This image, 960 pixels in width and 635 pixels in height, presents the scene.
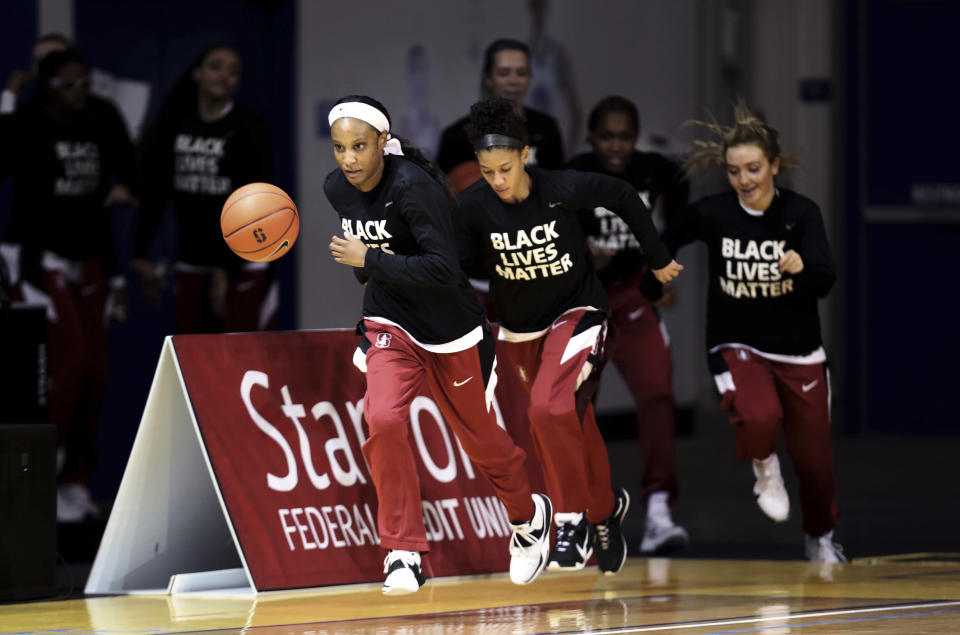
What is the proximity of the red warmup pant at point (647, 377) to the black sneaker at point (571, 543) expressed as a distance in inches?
63.8

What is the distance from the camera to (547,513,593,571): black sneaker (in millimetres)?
7680

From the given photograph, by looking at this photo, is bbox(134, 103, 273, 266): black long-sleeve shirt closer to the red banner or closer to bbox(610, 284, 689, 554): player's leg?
bbox(610, 284, 689, 554): player's leg

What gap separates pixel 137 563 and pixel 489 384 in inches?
67.0

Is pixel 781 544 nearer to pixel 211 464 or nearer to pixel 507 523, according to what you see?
pixel 507 523

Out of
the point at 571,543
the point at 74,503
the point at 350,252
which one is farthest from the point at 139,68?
the point at 571,543

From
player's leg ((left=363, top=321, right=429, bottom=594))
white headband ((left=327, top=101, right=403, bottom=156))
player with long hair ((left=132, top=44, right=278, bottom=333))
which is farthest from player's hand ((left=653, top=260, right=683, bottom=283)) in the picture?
player with long hair ((left=132, top=44, right=278, bottom=333))

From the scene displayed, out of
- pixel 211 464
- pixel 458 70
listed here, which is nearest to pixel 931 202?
pixel 458 70

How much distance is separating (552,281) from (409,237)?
759 millimetres

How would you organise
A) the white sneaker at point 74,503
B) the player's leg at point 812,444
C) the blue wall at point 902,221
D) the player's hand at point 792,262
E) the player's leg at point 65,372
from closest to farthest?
the player's hand at point 792,262, the player's leg at point 812,444, the white sneaker at point 74,503, the player's leg at point 65,372, the blue wall at point 902,221

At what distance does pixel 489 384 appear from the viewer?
298 inches

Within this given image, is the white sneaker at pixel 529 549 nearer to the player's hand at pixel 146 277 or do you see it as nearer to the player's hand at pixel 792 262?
the player's hand at pixel 792 262

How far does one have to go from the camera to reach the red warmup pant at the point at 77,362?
33.5 ft

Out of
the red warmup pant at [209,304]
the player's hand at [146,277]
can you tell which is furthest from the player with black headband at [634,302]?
the player's hand at [146,277]

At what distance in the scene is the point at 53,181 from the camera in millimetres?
10273
